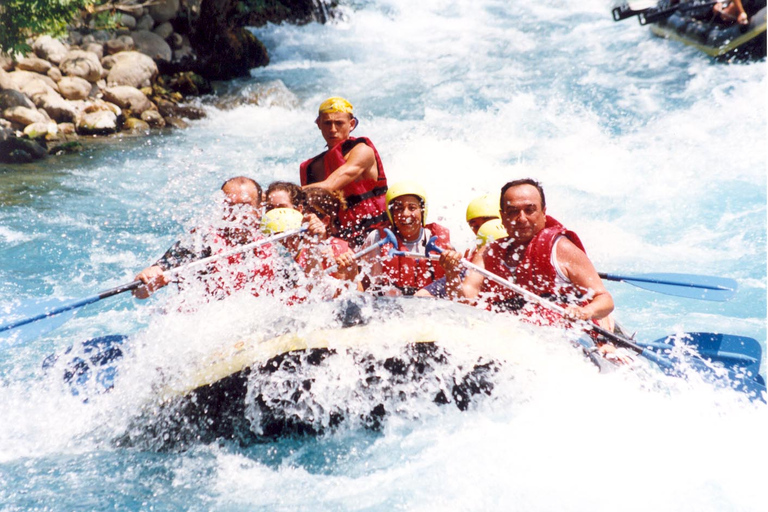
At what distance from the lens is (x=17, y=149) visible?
8156 mm

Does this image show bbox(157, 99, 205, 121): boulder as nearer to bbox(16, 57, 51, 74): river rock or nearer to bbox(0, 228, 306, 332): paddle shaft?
bbox(16, 57, 51, 74): river rock

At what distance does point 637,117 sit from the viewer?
9875 mm

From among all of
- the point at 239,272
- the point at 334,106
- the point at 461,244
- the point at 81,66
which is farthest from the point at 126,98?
the point at 239,272

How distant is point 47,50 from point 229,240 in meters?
7.65

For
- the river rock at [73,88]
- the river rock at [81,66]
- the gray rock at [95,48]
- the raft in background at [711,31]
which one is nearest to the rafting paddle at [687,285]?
the raft in background at [711,31]

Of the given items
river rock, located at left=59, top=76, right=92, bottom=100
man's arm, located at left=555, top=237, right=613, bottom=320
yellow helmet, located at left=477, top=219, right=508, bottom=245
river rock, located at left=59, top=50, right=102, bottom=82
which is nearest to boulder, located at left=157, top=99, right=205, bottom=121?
river rock, located at left=59, top=50, right=102, bottom=82

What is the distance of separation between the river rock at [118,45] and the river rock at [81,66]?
75 centimetres

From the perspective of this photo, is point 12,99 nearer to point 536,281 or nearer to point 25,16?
point 25,16

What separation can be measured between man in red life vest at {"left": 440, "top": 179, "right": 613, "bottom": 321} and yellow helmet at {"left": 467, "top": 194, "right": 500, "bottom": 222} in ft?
1.85

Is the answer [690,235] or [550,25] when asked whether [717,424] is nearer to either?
[690,235]

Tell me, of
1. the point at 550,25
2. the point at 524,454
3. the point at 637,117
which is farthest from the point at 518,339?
the point at 550,25

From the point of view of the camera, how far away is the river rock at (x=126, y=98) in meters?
9.87

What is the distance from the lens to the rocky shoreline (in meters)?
8.75

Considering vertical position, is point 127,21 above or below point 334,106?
above
